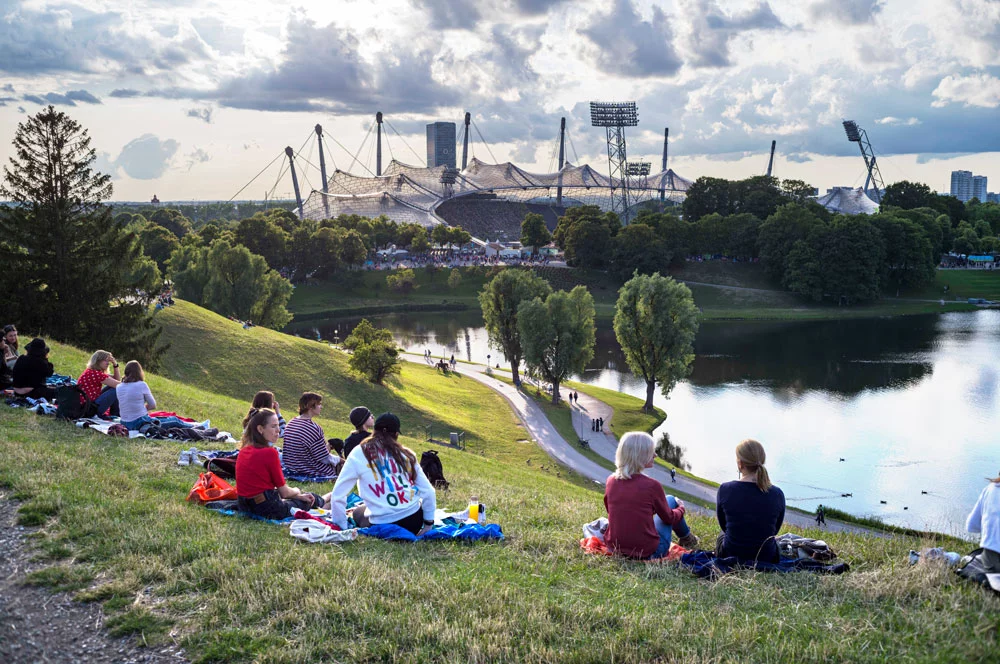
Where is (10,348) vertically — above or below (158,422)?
above

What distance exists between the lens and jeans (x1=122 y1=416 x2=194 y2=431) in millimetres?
11461

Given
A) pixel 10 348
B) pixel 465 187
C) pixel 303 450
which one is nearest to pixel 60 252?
pixel 10 348

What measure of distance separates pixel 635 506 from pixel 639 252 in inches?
2937

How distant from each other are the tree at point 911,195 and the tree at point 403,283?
6946 centimetres

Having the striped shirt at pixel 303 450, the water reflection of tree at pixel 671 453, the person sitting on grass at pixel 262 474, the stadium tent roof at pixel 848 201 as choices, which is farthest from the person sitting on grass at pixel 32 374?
the stadium tent roof at pixel 848 201

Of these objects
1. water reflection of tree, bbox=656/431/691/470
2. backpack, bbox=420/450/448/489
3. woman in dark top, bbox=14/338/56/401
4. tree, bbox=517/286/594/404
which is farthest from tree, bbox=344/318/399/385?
backpack, bbox=420/450/448/489

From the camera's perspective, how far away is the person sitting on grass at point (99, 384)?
11.7 metres

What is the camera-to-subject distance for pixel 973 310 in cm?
7075

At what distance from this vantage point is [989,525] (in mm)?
5844

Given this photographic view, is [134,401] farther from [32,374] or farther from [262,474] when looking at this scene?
[262,474]

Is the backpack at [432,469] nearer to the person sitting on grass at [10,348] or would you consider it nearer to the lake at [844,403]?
the lake at [844,403]

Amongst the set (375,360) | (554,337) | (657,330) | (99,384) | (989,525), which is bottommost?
(375,360)

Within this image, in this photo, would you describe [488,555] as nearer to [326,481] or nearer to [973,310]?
[326,481]

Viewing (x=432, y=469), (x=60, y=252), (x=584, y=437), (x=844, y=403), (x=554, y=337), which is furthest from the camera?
(x=554, y=337)
